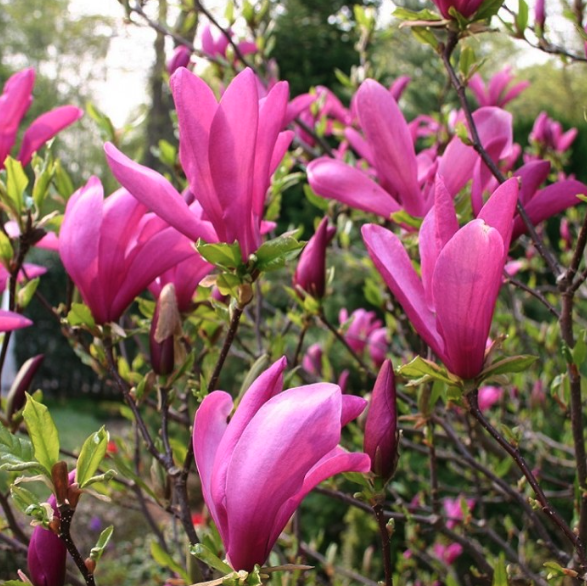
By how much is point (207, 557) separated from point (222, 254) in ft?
0.83

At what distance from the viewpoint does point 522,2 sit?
104cm

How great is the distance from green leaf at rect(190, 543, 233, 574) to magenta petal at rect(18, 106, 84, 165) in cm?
62

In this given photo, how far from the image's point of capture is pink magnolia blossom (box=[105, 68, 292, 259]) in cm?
60

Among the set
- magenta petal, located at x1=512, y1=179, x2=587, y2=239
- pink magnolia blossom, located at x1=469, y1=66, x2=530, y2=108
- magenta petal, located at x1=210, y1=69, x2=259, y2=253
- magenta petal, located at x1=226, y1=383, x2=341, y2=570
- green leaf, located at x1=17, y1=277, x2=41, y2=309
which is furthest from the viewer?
pink magnolia blossom, located at x1=469, y1=66, x2=530, y2=108

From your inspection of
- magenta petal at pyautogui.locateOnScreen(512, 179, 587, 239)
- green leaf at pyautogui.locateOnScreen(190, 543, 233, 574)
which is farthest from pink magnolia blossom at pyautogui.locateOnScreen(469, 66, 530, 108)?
green leaf at pyautogui.locateOnScreen(190, 543, 233, 574)

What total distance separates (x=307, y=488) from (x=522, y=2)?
0.85m

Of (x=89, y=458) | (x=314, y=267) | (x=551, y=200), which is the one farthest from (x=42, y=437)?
(x=551, y=200)

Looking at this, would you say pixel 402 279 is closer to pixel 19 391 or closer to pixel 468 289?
pixel 468 289

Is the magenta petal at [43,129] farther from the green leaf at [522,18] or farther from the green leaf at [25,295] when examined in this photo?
the green leaf at [522,18]

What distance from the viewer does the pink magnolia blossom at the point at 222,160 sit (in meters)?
0.60

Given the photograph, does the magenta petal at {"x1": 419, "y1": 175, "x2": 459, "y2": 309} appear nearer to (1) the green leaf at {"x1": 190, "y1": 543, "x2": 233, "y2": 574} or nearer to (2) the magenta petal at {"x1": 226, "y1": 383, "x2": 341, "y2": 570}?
(2) the magenta petal at {"x1": 226, "y1": 383, "x2": 341, "y2": 570}

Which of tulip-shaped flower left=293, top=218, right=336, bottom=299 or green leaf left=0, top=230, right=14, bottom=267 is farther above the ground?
green leaf left=0, top=230, right=14, bottom=267

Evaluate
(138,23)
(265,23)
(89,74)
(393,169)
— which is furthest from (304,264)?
(89,74)

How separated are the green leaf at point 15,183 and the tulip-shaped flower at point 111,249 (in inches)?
5.1
